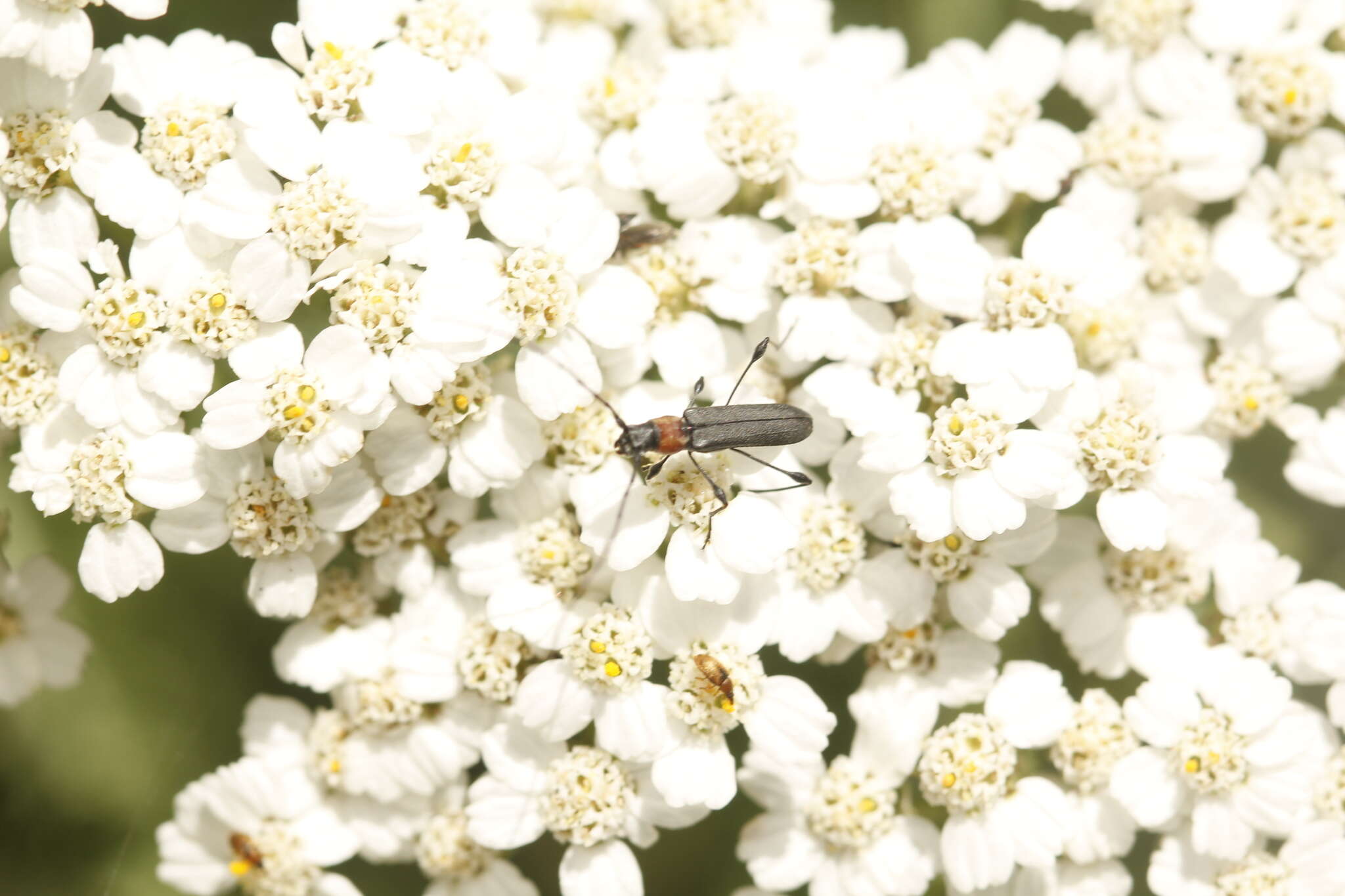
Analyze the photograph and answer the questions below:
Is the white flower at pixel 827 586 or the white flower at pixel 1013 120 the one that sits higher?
the white flower at pixel 1013 120

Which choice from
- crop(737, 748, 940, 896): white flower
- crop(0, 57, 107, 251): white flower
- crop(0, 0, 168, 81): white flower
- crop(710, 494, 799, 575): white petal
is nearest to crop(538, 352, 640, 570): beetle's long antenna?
crop(710, 494, 799, 575): white petal

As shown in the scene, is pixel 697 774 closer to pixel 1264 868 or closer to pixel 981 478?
pixel 981 478

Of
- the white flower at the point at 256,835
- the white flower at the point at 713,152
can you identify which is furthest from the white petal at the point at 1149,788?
the white flower at the point at 256,835

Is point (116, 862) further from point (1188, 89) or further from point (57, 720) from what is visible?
point (1188, 89)

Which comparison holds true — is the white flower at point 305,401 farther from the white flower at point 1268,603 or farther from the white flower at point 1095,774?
the white flower at point 1268,603

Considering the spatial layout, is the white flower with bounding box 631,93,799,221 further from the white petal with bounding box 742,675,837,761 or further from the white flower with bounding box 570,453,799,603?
the white petal with bounding box 742,675,837,761

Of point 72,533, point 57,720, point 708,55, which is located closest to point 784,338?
point 708,55

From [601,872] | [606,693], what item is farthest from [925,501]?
[601,872]
